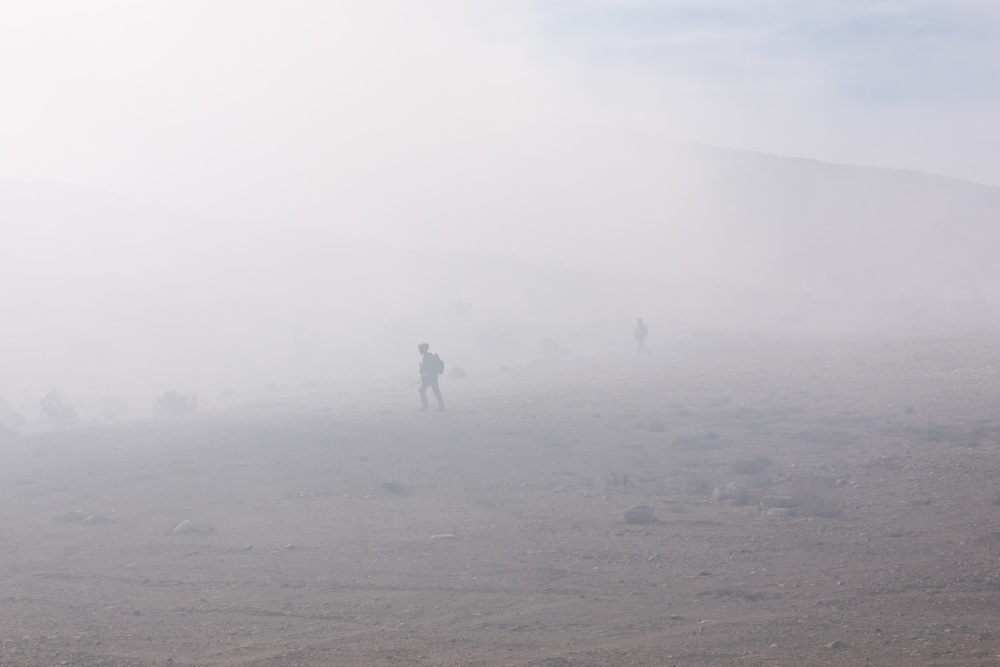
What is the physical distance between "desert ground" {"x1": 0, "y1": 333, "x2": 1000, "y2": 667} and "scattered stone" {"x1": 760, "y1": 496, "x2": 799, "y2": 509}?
0.14ft

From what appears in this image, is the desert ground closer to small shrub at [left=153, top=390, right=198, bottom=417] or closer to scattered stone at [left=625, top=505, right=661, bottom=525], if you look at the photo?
scattered stone at [left=625, top=505, right=661, bottom=525]

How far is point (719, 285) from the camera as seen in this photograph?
80812 mm

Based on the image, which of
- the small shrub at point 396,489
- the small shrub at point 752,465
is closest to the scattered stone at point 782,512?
the small shrub at point 752,465

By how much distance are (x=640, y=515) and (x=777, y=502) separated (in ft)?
7.00

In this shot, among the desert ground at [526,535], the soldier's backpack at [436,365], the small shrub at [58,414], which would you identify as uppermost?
the soldier's backpack at [436,365]

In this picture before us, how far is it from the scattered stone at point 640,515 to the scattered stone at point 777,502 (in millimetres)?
1742

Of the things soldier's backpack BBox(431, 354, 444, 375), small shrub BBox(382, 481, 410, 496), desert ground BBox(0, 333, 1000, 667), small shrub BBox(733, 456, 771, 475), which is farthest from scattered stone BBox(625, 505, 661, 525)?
soldier's backpack BBox(431, 354, 444, 375)

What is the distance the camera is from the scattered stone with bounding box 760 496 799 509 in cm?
1340

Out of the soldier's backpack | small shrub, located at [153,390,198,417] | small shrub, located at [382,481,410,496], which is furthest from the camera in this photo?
small shrub, located at [153,390,198,417]

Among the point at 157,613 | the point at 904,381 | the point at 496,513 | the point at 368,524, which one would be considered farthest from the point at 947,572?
the point at 904,381

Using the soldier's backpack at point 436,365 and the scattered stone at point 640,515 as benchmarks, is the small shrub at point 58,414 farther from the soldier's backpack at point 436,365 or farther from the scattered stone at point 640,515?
the scattered stone at point 640,515

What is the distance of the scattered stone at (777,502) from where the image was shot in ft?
44.0

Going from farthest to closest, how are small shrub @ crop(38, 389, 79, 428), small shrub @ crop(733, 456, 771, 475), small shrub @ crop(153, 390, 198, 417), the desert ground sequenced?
small shrub @ crop(38, 389, 79, 428) → small shrub @ crop(153, 390, 198, 417) → small shrub @ crop(733, 456, 771, 475) → the desert ground

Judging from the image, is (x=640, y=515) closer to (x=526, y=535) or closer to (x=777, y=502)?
(x=526, y=535)
